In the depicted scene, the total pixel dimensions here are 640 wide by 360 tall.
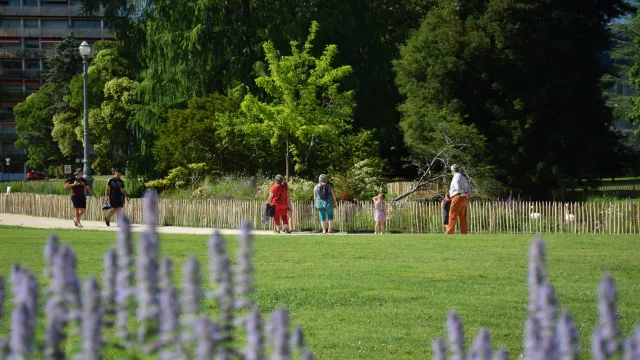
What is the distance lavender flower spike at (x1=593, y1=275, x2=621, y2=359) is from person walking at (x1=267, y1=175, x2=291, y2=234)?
23154 millimetres

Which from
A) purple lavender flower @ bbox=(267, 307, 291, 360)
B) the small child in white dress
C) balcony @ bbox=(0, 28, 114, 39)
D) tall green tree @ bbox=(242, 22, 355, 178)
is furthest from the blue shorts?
balcony @ bbox=(0, 28, 114, 39)

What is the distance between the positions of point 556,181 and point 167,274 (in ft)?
123

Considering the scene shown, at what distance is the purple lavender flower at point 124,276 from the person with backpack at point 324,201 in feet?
75.1

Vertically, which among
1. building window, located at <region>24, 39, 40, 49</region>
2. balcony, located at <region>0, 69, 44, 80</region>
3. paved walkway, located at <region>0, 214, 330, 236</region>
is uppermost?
building window, located at <region>24, 39, 40, 49</region>

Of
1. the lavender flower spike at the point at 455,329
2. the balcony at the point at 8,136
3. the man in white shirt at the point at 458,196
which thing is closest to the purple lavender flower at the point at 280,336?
the lavender flower spike at the point at 455,329


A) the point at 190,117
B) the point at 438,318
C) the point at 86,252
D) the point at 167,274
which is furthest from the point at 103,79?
the point at 167,274

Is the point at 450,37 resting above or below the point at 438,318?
above

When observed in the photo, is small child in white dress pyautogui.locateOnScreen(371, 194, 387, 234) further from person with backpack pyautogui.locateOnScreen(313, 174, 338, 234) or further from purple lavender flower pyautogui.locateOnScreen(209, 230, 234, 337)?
purple lavender flower pyautogui.locateOnScreen(209, 230, 234, 337)

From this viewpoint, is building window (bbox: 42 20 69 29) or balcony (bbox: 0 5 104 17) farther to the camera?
building window (bbox: 42 20 69 29)

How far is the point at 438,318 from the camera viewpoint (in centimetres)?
1040

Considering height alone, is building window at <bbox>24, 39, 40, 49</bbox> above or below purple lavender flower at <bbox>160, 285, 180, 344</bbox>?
above

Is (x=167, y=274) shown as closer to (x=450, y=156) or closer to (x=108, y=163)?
(x=450, y=156)

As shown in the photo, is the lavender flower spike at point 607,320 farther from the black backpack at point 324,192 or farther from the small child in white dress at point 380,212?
the small child in white dress at point 380,212

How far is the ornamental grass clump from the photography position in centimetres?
263
